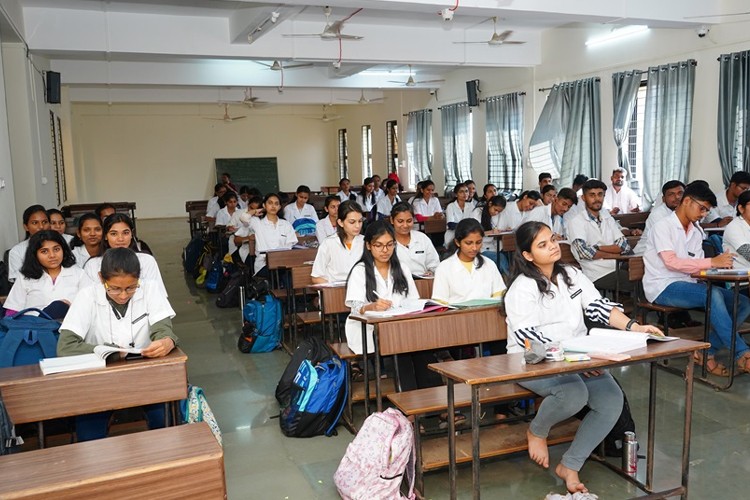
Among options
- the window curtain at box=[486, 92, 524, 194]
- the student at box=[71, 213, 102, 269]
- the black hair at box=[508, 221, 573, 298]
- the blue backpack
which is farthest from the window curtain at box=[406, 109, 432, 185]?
the black hair at box=[508, 221, 573, 298]

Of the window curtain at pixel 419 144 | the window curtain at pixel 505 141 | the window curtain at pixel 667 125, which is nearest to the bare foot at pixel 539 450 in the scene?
the window curtain at pixel 667 125

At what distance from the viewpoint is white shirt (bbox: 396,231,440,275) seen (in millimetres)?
4641

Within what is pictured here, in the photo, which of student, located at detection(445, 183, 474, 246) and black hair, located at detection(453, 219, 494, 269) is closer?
black hair, located at detection(453, 219, 494, 269)

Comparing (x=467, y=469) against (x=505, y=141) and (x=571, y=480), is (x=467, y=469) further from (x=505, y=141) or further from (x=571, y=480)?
(x=505, y=141)

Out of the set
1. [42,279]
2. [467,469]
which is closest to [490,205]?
[467,469]

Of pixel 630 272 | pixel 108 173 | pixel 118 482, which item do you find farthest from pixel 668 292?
pixel 108 173

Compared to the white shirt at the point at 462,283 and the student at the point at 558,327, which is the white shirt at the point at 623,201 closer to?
the white shirt at the point at 462,283

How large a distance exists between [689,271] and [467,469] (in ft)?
7.22

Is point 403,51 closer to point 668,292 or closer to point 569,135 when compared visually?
point 569,135

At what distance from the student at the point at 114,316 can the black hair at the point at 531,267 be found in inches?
58.6

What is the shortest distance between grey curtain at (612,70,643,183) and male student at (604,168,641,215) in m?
0.32

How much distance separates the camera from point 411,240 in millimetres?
4680

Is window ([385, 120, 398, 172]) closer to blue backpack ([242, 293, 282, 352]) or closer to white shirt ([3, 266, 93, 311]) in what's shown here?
blue backpack ([242, 293, 282, 352])

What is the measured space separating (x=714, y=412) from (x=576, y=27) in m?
6.92
